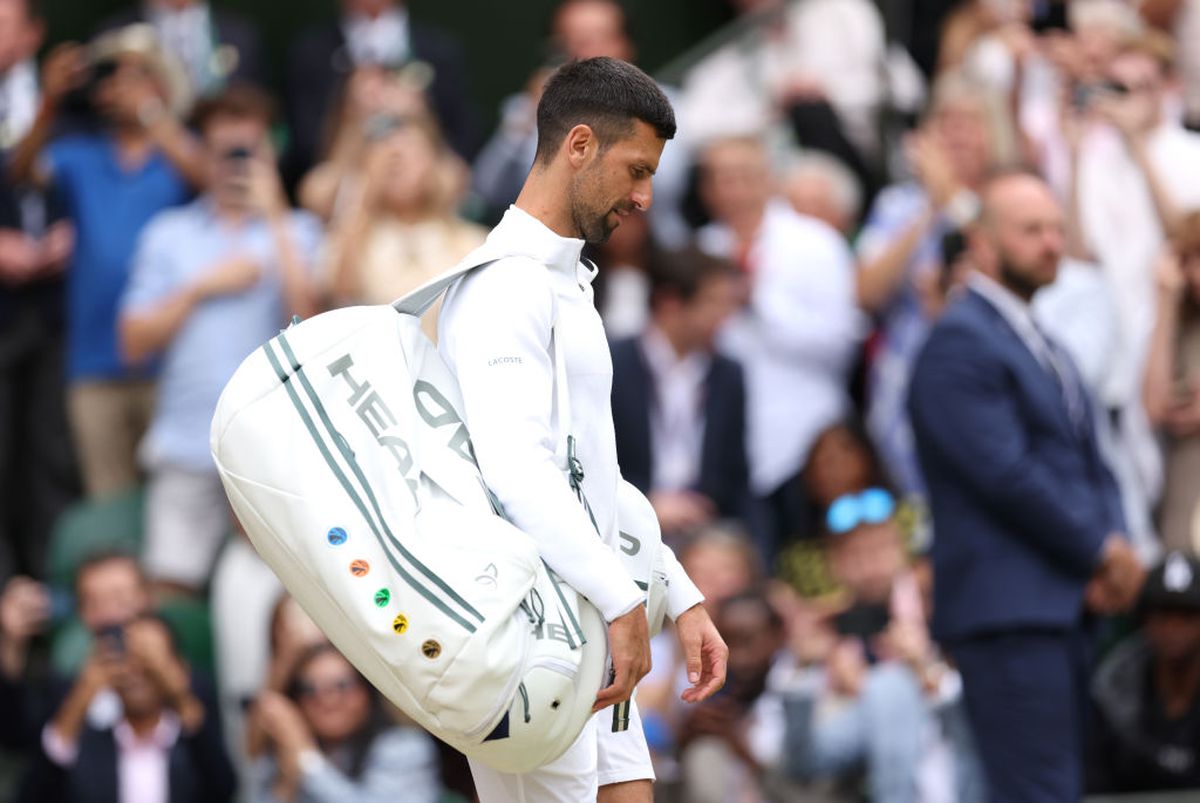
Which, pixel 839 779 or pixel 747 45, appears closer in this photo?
pixel 839 779

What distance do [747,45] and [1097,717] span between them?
14.3 ft

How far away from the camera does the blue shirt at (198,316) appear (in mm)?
9109

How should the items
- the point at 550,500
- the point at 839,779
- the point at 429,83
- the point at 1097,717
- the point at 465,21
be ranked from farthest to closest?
1. the point at 465,21
2. the point at 429,83
3. the point at 1097,717
4. the point at 839,779
5. the point at 550,500

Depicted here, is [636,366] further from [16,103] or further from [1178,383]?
[16,103]

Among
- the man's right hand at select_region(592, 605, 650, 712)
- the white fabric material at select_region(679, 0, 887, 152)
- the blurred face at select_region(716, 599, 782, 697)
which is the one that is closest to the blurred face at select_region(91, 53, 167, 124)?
the white fabric material at select_region(679, 0, 887, 152)

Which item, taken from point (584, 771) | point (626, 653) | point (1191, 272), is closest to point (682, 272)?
point (1191, 272)

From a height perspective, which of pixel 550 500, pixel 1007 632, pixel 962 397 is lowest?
pixel 1007 632

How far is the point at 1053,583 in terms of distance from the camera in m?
6.73

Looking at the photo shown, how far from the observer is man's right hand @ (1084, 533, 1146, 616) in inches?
268

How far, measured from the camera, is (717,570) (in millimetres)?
8266

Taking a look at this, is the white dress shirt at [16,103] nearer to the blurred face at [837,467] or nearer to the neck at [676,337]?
the neck at [676,337]

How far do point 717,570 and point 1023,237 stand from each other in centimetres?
196

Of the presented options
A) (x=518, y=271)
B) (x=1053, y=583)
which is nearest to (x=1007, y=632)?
(x=1053, y=583)

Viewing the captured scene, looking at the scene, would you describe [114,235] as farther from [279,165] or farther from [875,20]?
[875,20]
